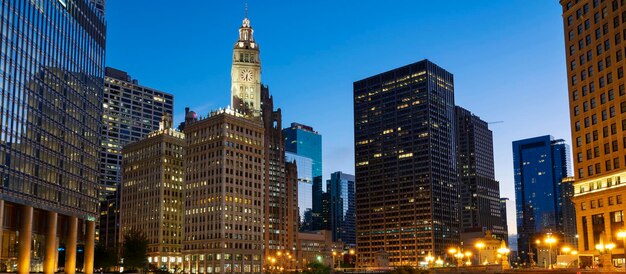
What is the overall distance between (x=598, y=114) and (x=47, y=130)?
95.1 meters

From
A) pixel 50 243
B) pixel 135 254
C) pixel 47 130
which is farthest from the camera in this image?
pixel 135 254

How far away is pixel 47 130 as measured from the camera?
377 ft

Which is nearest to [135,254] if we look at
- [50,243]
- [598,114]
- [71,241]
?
[71,241]

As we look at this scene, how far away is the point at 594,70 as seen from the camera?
371ft

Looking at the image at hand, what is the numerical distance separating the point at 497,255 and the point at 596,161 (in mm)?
32357

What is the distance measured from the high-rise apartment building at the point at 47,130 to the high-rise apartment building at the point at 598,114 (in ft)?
300

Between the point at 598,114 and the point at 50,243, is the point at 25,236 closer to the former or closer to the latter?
the point at 50,243

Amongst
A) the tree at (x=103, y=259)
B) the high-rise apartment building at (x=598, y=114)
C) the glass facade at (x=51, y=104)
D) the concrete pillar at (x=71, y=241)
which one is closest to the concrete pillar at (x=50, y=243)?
the glass facade at (x=51, y=104)

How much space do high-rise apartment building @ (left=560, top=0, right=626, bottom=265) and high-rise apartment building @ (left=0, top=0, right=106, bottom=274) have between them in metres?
91.4

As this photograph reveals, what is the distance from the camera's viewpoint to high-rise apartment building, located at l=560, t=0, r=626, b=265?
105938mm

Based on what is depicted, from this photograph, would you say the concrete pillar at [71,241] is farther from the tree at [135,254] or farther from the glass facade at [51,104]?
the tree at [135,254]

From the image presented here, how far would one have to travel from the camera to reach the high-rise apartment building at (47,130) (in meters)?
103

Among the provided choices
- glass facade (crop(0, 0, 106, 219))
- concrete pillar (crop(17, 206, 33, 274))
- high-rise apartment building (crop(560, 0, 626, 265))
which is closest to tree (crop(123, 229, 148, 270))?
glass facade (crop(0, 0, 106, 219))

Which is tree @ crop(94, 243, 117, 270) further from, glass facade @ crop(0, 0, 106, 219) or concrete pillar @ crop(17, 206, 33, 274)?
concrete pillar @ crop(17, 206, 33, 274)
